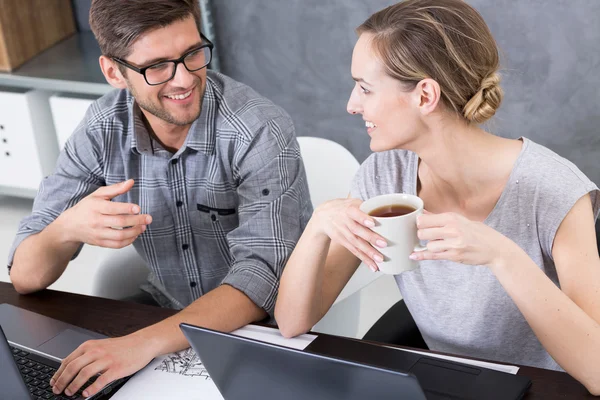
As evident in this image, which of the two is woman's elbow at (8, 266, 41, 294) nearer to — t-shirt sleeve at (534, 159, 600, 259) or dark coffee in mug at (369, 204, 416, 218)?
dark coffee in mug at (369, 204, 416, 218)

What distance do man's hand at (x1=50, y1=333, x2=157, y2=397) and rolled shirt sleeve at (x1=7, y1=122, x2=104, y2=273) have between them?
48 centimetres

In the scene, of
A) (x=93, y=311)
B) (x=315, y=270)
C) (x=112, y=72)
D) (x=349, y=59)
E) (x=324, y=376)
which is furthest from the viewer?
(x=349, y=59)

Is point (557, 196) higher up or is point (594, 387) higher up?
point (557, 196)

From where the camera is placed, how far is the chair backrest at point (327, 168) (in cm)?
184

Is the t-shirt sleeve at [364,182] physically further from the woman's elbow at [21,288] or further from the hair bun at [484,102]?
the woman's elbow at [21,288]

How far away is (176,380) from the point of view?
1254 mm

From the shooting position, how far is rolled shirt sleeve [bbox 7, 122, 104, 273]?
1.72 m

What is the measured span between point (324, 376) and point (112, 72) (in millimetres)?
1013

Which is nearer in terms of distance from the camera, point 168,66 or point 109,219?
point 109,219

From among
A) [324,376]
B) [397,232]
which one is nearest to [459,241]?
[397,232]

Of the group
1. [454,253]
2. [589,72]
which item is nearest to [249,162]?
[454,253]

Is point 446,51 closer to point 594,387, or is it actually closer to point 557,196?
point 557,196

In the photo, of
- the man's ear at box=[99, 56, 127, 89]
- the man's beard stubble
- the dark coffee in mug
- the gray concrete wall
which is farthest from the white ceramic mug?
the gray concrete wall

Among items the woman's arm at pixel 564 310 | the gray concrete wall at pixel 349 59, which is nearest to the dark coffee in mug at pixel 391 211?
the woman's arm at pixel 564 310
